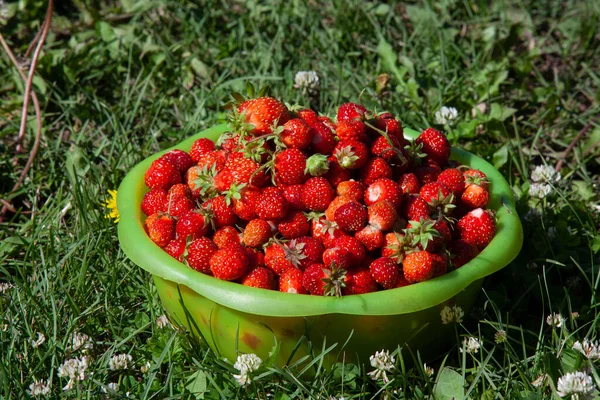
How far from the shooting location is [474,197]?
6.16ft

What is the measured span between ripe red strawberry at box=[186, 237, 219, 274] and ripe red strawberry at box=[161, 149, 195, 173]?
0.34 metres

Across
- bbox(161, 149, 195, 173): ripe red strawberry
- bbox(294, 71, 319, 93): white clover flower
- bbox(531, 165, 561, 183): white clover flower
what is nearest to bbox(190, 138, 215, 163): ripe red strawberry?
bbox(161, 149, 195, 173): ripe red strawberry

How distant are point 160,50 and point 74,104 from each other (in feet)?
1.32

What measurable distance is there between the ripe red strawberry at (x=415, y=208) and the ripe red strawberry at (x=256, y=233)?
1.10 ft

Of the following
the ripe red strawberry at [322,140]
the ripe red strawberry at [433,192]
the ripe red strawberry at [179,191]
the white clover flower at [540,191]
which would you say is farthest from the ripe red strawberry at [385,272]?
the white clover flower at [540,191]

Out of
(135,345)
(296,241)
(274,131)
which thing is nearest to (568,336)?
(296,241)

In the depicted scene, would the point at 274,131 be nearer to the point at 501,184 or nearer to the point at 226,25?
the point at 501,184

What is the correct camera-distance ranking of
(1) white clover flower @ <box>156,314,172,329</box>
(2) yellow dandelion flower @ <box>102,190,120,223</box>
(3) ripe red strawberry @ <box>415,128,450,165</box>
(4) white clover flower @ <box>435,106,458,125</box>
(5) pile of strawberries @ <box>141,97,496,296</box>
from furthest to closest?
(4) white clover flower @ <box>435,106,458,125</box>
(2) yellow dandelion flower @ <box>102,190,120,223</box>
(3) ripe red strawberry @ <box>415,128,450,165</box>
(1) white clover flower @ <box>156,314,172,329</box>
(5) pile of strawberries @ <box>141,97,496,296</box>

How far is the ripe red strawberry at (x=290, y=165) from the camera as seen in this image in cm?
176

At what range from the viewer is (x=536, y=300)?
2.05 meters

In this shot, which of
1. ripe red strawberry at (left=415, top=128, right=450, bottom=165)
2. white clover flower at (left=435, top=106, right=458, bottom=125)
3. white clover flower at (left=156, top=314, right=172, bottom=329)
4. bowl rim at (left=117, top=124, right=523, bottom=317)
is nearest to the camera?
bowl rim at (left=117, top=124, right=523, bottom=317)

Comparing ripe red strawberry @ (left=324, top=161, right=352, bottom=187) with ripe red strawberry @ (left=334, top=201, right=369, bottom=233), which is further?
ripe red strawberry @ (left=324, top=161, right=352, bottom=187)

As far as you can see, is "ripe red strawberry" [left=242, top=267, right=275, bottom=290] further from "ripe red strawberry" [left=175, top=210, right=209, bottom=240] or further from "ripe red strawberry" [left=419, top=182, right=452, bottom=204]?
"ripe red strawberry" [left=419, top=182, right=452, bottom=204]

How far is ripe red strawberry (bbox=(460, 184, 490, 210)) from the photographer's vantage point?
1880 millimetres
